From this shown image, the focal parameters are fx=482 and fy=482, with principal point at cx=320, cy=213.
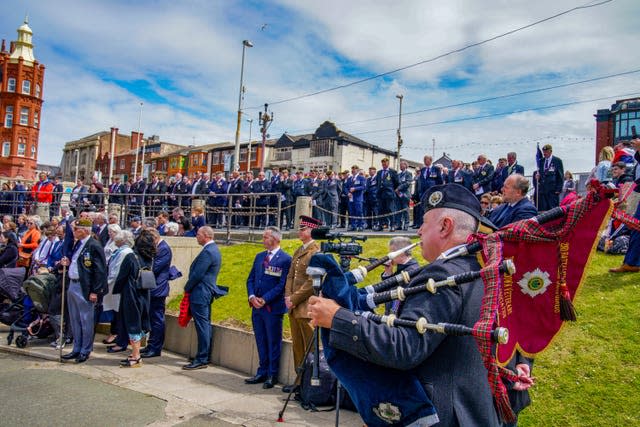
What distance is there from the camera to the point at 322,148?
5894cm

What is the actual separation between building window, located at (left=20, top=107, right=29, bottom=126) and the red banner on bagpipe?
3255 inches

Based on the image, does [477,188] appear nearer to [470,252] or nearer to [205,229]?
[205,229]

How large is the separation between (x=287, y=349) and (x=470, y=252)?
543 centimetres

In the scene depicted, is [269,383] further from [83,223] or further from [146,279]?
[83,223]

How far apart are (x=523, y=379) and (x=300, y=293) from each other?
13.3ft

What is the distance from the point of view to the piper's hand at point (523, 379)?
286cm

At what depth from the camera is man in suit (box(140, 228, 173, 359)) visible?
28.4ft

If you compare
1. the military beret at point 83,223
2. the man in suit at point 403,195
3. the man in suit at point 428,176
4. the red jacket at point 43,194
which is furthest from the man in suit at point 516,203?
the red jacket at point 43,194

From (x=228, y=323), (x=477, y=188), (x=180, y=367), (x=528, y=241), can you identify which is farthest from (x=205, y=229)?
(x=477, y=188)

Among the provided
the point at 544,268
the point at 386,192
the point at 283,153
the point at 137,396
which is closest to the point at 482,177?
the point at 386,192

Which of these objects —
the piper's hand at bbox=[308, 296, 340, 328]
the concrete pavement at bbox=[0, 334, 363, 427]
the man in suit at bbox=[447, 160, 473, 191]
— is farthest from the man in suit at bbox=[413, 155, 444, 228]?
the piper's hand at bbox=[308, 296, 340, 328]

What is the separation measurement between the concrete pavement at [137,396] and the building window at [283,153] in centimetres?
5633

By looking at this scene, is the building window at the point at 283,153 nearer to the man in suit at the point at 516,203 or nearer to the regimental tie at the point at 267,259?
the regimental tie at the point at 267,259

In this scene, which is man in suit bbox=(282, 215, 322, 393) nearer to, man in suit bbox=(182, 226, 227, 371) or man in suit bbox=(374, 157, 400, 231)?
man in suit bbox=(182, 226, 227, 371)
